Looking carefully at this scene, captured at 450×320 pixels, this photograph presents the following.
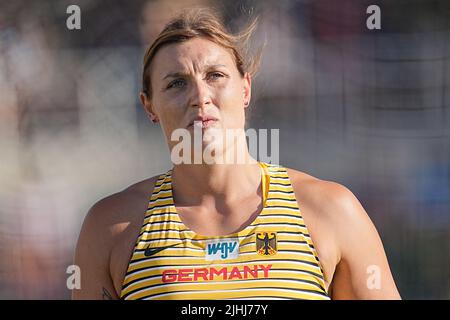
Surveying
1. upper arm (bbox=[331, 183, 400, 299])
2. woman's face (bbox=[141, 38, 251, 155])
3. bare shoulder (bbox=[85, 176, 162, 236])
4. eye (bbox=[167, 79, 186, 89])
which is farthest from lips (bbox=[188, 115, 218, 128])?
upper arm (bbox=[331, 183, 400, 299])

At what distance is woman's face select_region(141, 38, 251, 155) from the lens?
5.16 feet

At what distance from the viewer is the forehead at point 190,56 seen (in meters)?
1.59

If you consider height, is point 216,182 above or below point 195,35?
below

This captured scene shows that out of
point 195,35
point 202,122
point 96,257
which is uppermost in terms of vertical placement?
point 195,35

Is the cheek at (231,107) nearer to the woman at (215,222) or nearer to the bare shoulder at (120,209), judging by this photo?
the woman at (215,222)

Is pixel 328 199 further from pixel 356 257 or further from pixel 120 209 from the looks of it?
pixel 120 209

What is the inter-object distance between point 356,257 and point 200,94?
22.4 inches

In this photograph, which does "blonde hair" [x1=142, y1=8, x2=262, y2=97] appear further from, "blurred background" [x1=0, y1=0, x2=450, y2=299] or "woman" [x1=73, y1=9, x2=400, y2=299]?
"blurred background" [x1=0, y1=0, x2=450, y2=299]

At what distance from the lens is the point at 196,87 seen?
5.19ft

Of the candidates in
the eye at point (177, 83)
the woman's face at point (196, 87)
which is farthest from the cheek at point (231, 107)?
the eye at point (177, 83)

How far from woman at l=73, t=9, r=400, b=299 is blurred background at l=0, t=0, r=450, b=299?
726 mm

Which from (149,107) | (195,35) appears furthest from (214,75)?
(149,107)

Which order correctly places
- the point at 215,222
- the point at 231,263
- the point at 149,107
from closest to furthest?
the point at 231,263, the point at 215,222, the point at 149,107
